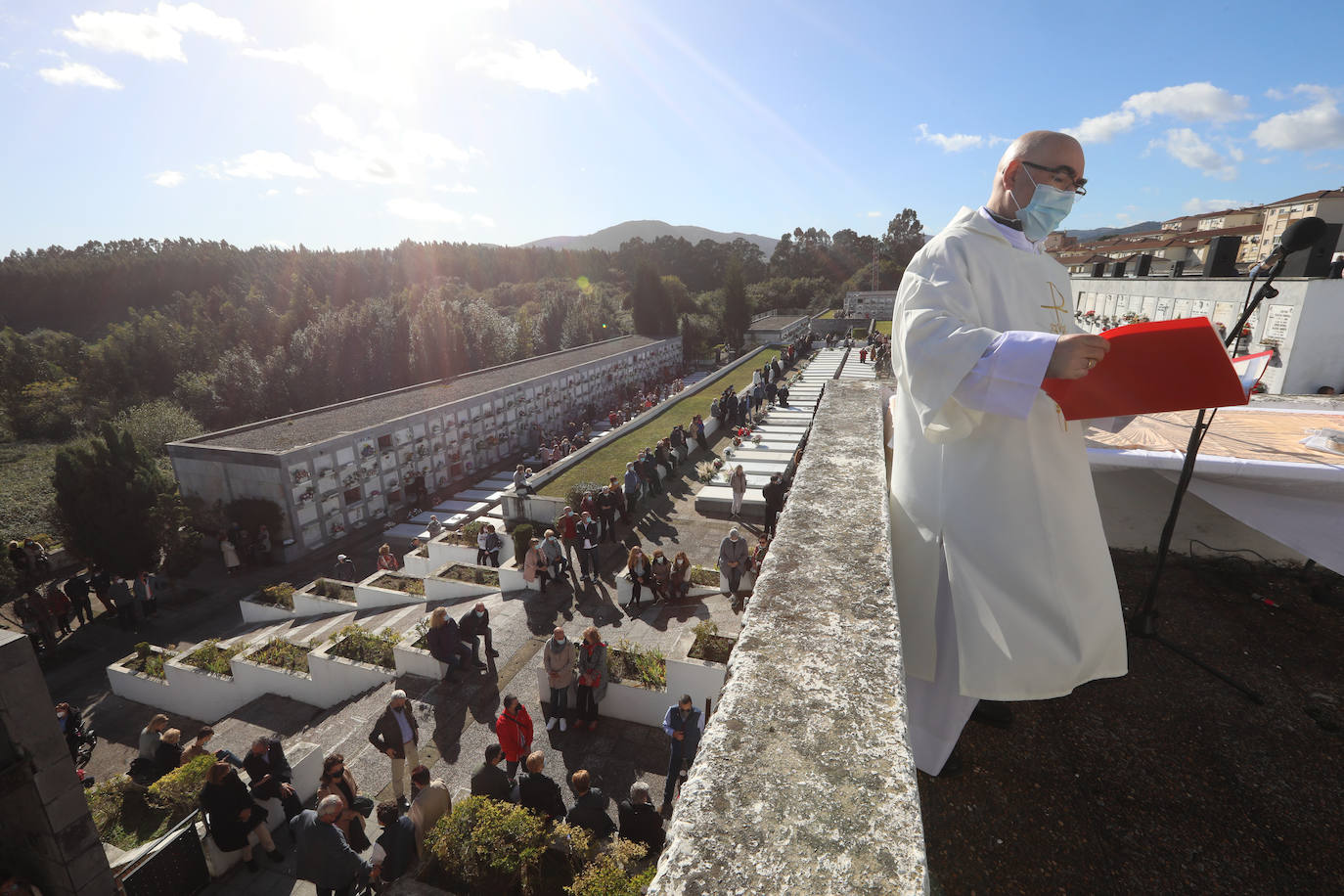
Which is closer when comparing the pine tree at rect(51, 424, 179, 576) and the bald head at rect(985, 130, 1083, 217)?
the bald head at rect(985, 130, 1083, 217)

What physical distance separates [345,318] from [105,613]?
74.8ft

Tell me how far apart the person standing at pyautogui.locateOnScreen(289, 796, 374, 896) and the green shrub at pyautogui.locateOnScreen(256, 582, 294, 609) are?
444 inches

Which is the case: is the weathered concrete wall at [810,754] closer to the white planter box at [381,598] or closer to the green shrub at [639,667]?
the green shrub at [639,667]

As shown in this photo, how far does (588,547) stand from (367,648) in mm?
4690

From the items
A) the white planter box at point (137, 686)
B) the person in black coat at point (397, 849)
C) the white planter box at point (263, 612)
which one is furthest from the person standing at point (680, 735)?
the white planter box at point (263, 612)

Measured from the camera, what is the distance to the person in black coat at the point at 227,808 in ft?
22.5

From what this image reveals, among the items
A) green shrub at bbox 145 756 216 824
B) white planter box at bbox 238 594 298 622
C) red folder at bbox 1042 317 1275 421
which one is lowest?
white planter box at bbox 238 594 298 622

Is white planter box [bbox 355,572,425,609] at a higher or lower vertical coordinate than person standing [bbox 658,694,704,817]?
lower

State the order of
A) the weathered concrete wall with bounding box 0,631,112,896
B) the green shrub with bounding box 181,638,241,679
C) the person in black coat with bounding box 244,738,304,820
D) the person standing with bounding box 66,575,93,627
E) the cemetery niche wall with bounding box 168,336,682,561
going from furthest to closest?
the cemetery niche wall with bounding box 168,336,682,561 → the person standing with bounding box 66,575,93,627 → the green shrub with bounding box 181,638,241,679 → the person in black coat with bounding box 244,738,304,820 → the weathered concrete wall with bounding box 0,631,112,896

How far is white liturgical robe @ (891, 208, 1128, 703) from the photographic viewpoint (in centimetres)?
196

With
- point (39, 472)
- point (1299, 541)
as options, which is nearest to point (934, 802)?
point (1299, 541)

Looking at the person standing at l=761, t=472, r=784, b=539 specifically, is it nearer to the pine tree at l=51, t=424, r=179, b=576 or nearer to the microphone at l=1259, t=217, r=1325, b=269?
the microphone at l=1259, t=217, r=1325, b=269

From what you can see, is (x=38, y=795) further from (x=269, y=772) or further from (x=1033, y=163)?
(x=1033, y=163)

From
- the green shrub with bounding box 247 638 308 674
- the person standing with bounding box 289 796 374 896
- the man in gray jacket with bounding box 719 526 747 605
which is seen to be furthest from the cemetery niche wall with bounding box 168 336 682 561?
the person standing with bounding box 289 796 374 896
